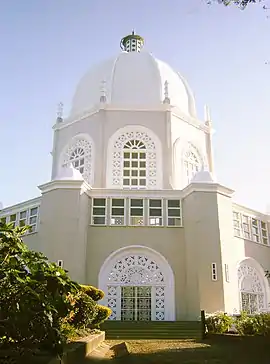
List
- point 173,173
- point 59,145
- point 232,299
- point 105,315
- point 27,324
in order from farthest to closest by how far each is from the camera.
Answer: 1. point 59,145
2. point 173,173
3. point 232,299
4. point 105,315
5. point 27,324

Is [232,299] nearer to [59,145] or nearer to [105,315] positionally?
[105,315]

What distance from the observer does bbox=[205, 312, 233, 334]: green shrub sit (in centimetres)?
1073

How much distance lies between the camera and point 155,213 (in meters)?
17.9

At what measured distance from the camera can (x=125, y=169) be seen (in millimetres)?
20906

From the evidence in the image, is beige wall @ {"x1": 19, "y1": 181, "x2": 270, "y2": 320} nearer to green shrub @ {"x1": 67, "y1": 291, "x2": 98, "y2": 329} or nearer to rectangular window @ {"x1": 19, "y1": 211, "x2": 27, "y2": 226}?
rectangular window @ {"x1": 19, "y1": 211, "x2": 27, "y2": 226}

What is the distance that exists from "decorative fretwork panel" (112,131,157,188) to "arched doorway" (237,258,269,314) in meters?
5.91

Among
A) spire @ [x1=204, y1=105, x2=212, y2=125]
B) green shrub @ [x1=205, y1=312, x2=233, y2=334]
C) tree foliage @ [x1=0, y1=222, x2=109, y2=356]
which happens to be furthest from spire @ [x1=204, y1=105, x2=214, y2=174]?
tree foliage @ [x1=0, y1=222, x2=109, y2=356]

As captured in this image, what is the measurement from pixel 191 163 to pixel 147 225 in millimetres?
5896

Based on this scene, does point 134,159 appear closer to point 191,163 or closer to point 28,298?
point 191,163

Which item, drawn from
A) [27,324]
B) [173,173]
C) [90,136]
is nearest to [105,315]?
[27,324]

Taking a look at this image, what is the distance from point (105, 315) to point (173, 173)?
9.93m

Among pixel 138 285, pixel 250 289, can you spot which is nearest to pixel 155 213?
pixel 138 285

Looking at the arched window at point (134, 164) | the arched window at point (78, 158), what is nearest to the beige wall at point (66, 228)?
the arched window at point (134, 164)

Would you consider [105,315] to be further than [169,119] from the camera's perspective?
No
